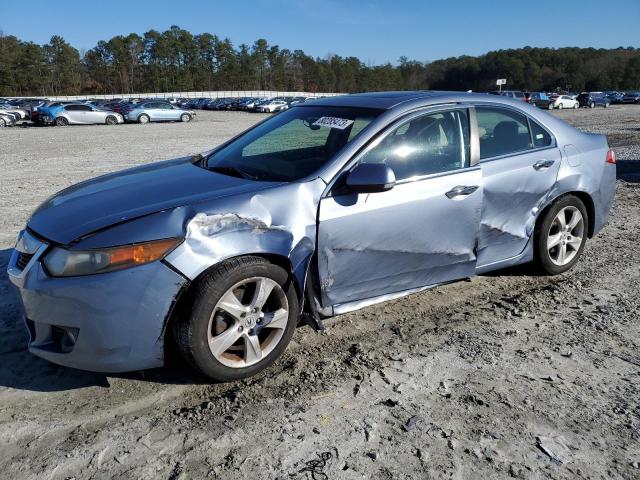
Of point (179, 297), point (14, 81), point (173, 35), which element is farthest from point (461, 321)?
point (173, 35)

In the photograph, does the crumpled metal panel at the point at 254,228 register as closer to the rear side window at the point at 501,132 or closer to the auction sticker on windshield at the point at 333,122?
the auction sticker on windshield at the point at 333,122

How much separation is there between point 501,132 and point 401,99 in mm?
914

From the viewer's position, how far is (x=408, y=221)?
3.42m

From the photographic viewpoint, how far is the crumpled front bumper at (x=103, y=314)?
8.59ft

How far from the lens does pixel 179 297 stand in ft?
9.00

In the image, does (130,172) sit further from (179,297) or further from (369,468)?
(369,468)

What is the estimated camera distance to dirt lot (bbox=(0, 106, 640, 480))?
7.78ft

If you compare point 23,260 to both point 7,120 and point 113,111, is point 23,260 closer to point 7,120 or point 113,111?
point 7,120

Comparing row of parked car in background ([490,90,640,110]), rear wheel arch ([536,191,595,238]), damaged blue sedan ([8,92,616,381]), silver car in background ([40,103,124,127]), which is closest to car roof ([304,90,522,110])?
damaged blue sedan ([8,92,616,381])

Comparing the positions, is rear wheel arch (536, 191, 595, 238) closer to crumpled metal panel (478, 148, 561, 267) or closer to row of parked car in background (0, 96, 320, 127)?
crumpled metal panel (478, 148, 561, 267)

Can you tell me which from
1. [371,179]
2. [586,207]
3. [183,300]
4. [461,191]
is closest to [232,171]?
[371,179]

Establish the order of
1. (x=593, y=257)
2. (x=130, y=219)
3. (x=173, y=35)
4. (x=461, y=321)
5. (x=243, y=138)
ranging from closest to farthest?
1. (x=130, y=219)
2. (x=461, y=321)
3. (x=243, y=138)
4. (x=593, y=257)
5. (x=173, y=35)

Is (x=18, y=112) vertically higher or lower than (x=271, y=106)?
higher

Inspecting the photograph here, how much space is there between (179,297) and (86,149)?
15.5 meters
